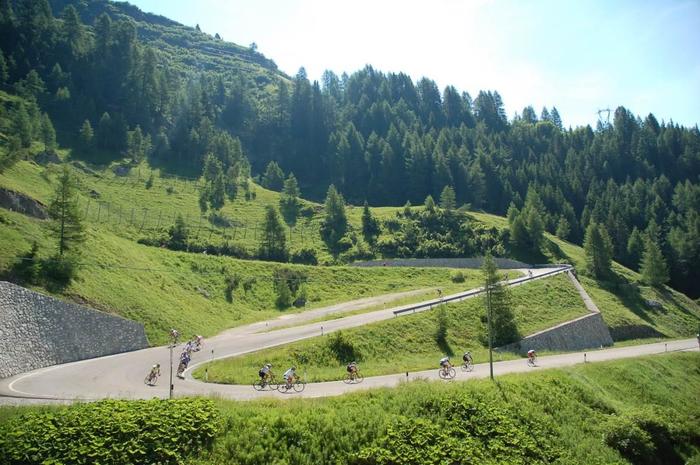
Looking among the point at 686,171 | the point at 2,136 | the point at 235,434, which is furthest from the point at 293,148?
the point at 235,434

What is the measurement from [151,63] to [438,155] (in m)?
91.3

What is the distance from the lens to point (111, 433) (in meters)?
17.2

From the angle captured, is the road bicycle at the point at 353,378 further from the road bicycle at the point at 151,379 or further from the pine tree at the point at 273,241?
the pine tree at the point at 273,241

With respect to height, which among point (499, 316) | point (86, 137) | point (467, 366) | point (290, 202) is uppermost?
point (86, 137)

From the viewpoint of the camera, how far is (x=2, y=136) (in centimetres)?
8344

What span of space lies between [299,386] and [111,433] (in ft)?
39.8

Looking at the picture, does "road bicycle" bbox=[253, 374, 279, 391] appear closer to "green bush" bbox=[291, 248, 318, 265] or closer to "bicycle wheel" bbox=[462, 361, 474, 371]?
"bicycle wheel" bbox=[462, 361, 474, 371]

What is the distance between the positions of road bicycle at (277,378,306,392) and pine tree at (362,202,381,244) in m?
61.8

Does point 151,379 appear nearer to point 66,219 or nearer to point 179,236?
point 66,219

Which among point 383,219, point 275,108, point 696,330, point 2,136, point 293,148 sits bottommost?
point 696,330

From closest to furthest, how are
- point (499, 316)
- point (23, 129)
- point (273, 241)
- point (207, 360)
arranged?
point (207, 360) < point (499, 316) < point (273, 241) < point (23, 129)

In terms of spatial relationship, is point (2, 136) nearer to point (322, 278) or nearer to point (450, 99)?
point (322, 278)

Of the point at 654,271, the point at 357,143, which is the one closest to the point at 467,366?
the point at 654,271

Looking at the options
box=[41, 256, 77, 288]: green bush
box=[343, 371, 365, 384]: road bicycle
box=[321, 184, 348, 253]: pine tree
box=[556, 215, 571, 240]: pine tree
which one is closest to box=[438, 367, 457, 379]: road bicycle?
box=[343, 371, 365, 384]: road bicycle
